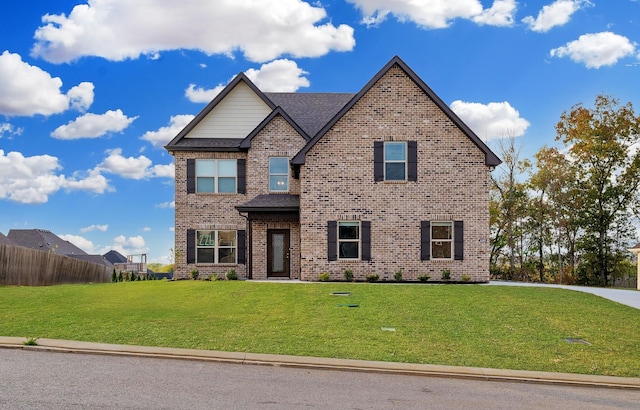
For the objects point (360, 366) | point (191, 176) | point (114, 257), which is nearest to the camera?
point (360, 366)

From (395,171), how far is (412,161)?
787 millimetres

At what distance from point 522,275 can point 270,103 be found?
876 inches

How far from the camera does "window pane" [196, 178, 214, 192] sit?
88.5 ft

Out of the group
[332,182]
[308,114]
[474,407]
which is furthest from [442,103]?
[474,407]

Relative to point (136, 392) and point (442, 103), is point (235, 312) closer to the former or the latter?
point (136, 392)

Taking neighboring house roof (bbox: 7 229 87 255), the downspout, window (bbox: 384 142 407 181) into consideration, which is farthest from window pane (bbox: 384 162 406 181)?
neighboring house roof (bbox: 7 229 87 255)

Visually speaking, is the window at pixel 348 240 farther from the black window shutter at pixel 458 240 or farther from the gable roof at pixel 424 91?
the black window shutter at pixel 458 240

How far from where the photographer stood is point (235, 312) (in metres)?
15.0

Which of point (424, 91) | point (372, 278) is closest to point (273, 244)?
point (372, 278)

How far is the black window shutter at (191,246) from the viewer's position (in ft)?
87.1

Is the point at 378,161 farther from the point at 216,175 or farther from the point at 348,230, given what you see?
the point at 216,175

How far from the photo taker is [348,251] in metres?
23.8

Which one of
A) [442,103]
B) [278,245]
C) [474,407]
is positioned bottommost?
[474,407]

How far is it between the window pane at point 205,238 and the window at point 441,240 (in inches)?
387
